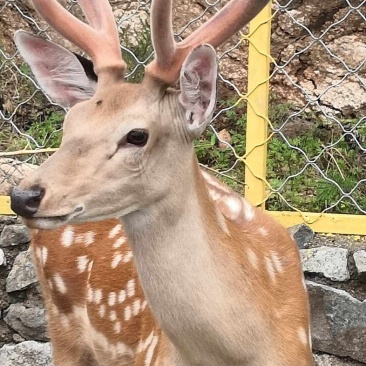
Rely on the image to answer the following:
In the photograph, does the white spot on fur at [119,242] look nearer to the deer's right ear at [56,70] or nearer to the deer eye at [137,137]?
the deer's right ear at [56,70]

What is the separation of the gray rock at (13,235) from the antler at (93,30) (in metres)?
1.58

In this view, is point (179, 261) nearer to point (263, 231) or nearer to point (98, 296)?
point (263, 231)

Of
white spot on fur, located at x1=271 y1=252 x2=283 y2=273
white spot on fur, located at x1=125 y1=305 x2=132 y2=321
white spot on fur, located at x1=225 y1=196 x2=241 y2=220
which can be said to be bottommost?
white spot on fur, located at x1=125 y1=305 x2=132 y2=321

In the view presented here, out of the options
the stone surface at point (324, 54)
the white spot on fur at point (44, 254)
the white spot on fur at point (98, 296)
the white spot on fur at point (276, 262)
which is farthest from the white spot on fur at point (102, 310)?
the stone surface at point (324, 54)

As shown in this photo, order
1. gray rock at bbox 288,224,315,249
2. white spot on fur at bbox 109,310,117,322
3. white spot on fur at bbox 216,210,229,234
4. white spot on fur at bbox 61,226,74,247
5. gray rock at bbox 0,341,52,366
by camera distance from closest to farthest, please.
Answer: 1. white spot on fur at bbox 216,210,229,234
2. white spot on fur at bbox 109,310,117,322
3. white spot on fur at bbox 61,226,74,247
4. gray rock at bbox 288,224,315,249
5. gray rock at bbox 0,341,52,366

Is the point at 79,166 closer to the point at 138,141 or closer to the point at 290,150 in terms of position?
the point at 138,141

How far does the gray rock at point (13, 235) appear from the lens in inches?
164

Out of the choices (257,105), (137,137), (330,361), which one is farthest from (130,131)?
(330,361)

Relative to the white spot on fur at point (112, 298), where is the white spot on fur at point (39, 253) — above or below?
above

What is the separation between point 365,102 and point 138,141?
232 cm

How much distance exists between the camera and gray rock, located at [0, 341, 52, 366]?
4059mm

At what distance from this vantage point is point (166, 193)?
246cm

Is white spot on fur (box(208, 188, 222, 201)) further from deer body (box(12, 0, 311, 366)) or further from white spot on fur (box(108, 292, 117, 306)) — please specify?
white spot on fur (box(108, 292, 117, 306))

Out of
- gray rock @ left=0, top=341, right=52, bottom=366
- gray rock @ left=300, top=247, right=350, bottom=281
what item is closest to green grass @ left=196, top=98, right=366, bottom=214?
gray rock @ left=300, top=247, right=350, bottom=281
